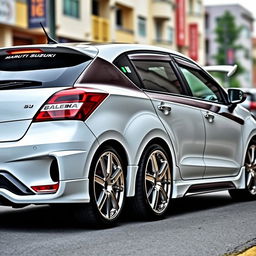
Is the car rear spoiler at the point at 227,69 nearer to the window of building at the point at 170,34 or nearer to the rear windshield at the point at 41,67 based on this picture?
the rear windshield at the point at 41,67

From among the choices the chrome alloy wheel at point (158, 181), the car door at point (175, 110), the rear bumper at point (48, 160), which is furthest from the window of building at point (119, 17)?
the rear bumper at point (48, 160)

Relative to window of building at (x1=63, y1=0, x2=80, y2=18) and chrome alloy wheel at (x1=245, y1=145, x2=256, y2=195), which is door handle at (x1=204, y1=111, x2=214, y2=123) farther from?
window of building at (x1=63, y1=0, x2=80, y2=18)

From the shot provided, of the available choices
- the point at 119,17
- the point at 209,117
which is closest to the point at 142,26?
the point at 119,17

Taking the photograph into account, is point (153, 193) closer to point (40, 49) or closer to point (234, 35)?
point (40, 49)

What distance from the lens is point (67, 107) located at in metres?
6.74

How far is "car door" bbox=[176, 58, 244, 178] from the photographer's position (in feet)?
28.6

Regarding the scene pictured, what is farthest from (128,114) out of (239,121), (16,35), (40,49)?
(16,35)

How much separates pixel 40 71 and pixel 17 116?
0.49 metres

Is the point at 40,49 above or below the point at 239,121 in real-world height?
above

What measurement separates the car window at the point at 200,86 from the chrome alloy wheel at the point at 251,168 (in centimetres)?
81

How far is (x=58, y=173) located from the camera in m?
6.66

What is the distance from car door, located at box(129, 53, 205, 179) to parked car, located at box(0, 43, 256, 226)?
0.5 inches

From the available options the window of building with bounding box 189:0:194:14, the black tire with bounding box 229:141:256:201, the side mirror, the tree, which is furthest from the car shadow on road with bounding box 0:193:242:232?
the tree

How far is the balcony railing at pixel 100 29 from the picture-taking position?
4428 centimetres
